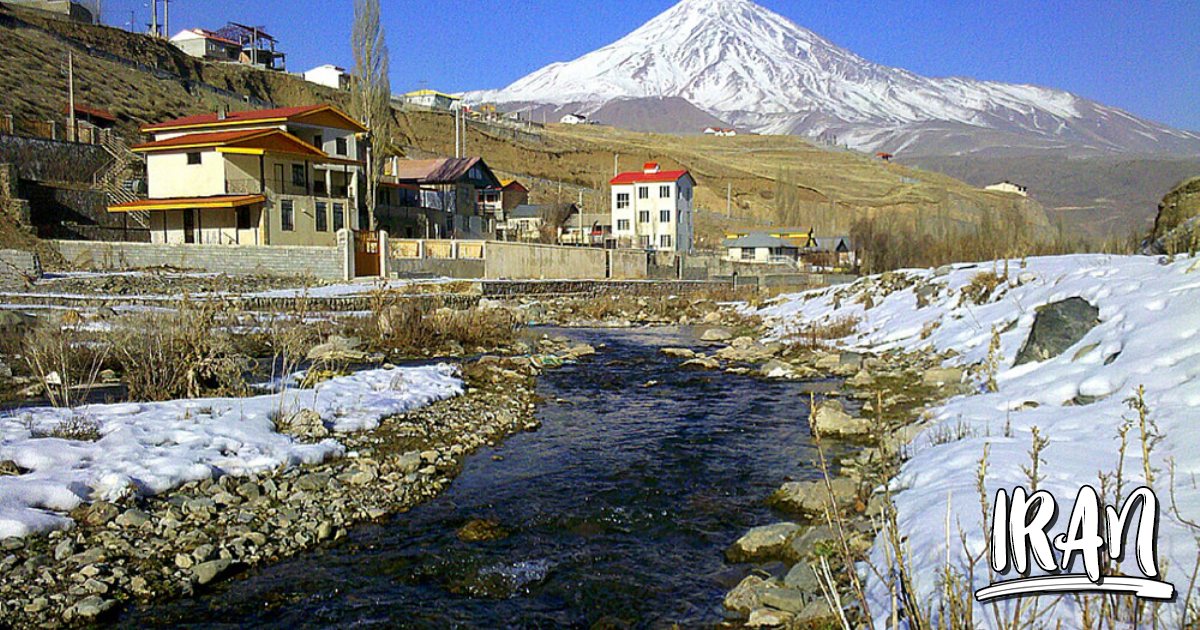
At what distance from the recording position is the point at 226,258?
29.6 m

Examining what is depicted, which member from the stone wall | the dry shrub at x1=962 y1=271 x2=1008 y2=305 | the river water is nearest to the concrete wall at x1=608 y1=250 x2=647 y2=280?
the stone wall

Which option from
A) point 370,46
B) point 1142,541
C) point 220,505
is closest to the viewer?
point 1142,541

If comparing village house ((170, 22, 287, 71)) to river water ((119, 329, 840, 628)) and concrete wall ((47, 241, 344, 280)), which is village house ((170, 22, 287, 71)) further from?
river water ((119, 329, 840, 628))

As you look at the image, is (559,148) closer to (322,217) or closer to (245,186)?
(322,217)

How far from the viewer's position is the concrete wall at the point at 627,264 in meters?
39.9

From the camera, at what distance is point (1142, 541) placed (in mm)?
2803

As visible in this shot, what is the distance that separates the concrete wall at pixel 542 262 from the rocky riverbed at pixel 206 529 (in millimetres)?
24942

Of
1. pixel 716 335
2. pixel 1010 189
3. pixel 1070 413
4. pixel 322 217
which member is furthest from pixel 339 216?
pixel 1010 189

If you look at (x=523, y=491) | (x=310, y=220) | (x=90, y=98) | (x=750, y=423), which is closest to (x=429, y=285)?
(x=310, y=220)

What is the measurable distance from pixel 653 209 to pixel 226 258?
31.5 meters

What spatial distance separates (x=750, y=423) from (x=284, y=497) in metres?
6.41

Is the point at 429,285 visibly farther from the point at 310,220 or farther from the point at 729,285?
the point at 729,285

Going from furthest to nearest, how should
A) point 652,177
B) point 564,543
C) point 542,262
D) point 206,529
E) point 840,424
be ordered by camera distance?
point 652,177, point 542,262, point 840,424, point 564,543, point 206,529

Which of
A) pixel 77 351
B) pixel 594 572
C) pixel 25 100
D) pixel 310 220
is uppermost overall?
pixel 25 100
